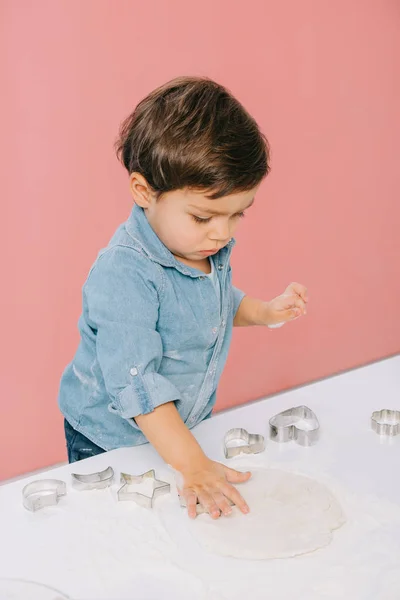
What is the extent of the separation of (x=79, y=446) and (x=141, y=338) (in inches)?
10.8

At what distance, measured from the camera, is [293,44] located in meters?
1.89

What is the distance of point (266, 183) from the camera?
1904 millimetres

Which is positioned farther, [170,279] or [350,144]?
[350,144]

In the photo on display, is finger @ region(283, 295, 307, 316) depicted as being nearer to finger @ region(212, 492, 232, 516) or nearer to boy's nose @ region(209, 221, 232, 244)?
boy's nose @ region(209, 221, 232, 244)

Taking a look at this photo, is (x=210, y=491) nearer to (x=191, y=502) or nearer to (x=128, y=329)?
(x=191, y=502)

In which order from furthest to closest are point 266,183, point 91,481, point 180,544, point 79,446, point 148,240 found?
point 266,183, point 79,446, point 148,240, point 91,481, point 180,544

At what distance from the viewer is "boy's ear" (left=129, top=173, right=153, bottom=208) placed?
32.2 inches

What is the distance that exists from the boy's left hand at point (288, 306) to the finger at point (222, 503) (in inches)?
14.0

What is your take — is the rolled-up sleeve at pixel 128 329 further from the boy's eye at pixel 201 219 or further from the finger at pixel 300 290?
the finger at pixel 300 290

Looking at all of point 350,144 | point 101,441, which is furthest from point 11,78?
point 350,144

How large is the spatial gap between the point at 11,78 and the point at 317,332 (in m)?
1.17

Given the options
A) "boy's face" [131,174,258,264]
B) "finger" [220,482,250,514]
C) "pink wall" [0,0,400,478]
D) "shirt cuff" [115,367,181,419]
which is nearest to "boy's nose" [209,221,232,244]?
"boy's face" [131,174,258,264]

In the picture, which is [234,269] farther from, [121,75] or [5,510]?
[5,510]

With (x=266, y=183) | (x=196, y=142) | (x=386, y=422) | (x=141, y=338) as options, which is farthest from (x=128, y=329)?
(x=266, y=183)
